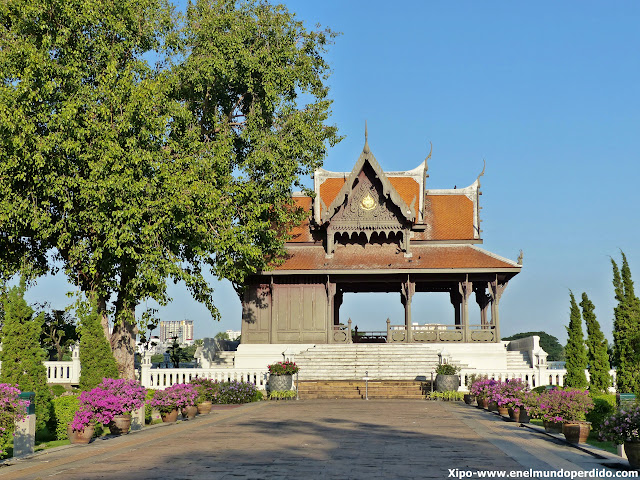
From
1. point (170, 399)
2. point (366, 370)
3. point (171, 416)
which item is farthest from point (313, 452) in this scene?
point (366, 370)

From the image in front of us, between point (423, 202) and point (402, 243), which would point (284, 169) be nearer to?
point (402, 243)

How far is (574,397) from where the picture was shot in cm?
1473

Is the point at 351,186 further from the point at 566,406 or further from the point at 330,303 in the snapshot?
the point at 566,406

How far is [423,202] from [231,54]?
16.8 m

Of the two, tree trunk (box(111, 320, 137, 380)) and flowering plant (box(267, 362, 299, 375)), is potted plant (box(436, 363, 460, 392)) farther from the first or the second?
tree trunk (box(111, 320, 137, 380))

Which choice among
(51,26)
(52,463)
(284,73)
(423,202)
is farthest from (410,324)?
(52,463)

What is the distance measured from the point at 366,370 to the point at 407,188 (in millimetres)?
13867

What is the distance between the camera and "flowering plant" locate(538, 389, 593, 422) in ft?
47.8

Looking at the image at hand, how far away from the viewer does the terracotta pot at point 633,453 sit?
10305mm

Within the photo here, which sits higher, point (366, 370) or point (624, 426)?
point (624, 426)

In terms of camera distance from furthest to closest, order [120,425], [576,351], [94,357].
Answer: [576,351] < [94,357] < [120,425]

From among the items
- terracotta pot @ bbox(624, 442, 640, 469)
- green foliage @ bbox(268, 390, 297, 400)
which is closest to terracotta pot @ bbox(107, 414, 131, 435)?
terracotta pot @ bbox(624, 442, 640, 469)

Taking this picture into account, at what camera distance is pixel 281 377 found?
2770cm

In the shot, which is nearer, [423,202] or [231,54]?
[231,54]
